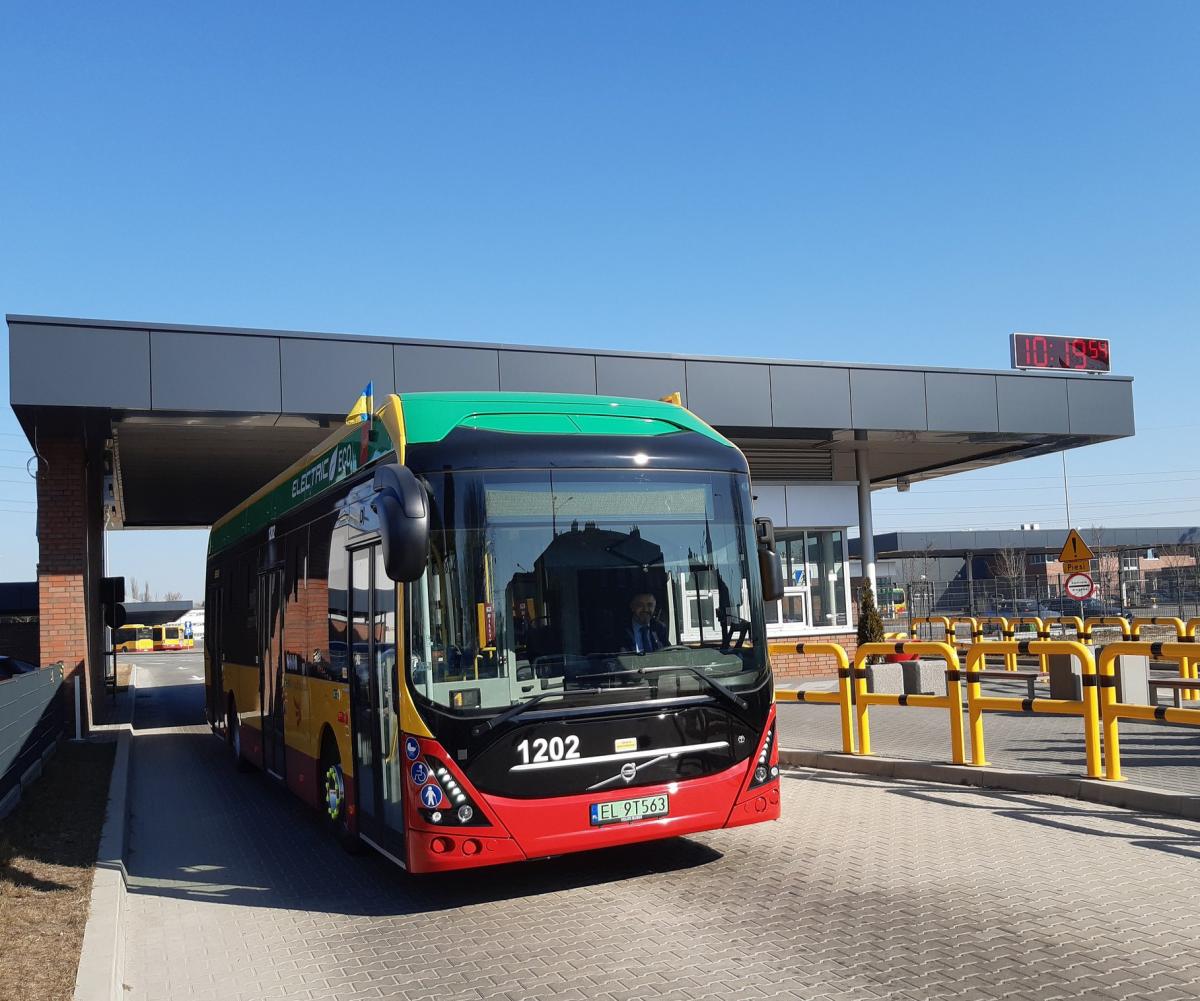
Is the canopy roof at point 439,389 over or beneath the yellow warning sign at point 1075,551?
over

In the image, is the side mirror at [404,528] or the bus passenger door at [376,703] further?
the bus passenger door at [376,703]

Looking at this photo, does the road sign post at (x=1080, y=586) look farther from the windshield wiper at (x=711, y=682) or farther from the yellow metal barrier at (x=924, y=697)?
the windshield wiper at (x=711, y=682)

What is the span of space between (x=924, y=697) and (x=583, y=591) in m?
4.91

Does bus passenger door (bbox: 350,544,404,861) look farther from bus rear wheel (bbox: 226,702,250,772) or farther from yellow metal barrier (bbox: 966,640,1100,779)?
bus rear wheel (bbox: 226,702,250,772)

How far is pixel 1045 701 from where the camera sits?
9375mm

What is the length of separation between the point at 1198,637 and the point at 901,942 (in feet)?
50.2

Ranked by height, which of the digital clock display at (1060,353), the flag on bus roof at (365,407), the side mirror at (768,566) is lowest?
the side mirror at (768,566)

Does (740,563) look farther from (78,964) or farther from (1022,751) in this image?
(1022,751)

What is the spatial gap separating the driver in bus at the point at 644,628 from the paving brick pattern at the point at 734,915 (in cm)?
150

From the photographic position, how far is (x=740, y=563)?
7609 mm

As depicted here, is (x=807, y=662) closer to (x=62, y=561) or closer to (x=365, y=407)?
(x=62, y=561)

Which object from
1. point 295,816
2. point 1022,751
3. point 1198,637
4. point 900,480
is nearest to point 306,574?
point 295,816

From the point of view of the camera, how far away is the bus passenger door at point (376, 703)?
699 centimetres

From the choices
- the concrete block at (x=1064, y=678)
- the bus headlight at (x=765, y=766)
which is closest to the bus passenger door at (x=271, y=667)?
the bus headlight at (x=765, y=766)
